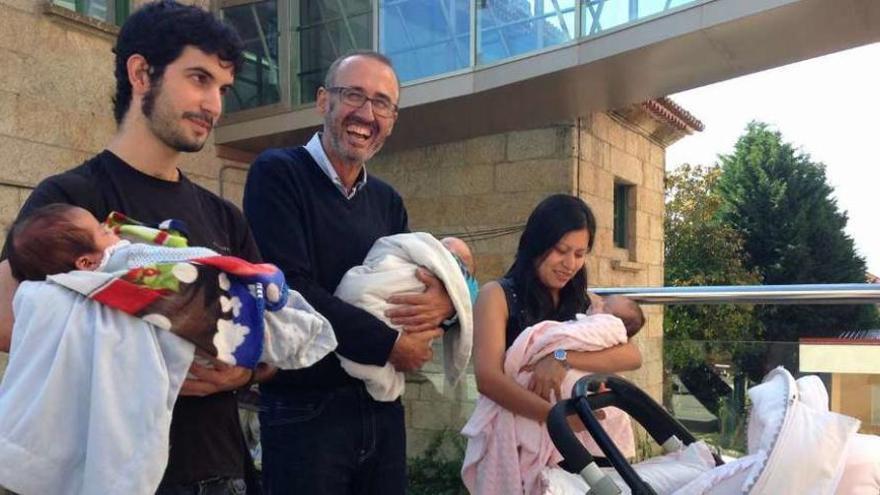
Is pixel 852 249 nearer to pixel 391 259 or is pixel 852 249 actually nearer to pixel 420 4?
pixel 420 4

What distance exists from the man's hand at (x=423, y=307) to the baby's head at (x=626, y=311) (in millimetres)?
949

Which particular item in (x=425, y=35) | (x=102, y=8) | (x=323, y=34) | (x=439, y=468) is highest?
(x=323, y=34)

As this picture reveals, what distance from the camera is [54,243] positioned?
1362mm

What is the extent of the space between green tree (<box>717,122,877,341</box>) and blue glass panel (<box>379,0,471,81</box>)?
19.1 m

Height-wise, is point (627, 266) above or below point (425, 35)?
below

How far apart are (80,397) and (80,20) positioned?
279 inches

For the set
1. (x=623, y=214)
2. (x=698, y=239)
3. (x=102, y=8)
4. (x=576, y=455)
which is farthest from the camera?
(x=698, y=239)

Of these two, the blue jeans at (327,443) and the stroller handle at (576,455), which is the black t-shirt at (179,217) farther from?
the stroller handle at (576,455)

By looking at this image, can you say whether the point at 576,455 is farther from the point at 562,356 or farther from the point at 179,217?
the point at 179,217

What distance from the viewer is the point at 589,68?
716cm

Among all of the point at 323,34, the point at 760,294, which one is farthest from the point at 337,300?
the point at 323,34

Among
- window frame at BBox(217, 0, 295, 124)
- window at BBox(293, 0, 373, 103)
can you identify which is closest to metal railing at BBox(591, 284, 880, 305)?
window at BBox(293, 0, 373, 103)

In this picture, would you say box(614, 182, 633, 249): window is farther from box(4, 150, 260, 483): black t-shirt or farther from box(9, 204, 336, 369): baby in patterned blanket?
box(9, 204, 336, 369): baby in patterned blanket

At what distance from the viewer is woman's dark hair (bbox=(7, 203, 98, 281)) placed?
1.36m
